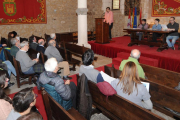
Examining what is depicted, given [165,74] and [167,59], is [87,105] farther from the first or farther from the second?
[167,59]

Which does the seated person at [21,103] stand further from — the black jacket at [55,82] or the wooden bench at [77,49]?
the wooden bench at [77,49]

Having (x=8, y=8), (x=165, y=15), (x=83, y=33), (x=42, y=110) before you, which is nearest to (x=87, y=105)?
(x=42, y=110)

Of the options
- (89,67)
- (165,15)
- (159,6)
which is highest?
(159,6)

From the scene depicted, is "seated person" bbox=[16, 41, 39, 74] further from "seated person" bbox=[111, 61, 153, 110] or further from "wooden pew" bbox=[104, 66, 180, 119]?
"wooden pew" bbox=[104, 66, 180, 119]

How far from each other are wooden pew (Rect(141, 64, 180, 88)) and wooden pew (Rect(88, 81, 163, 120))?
138 cm

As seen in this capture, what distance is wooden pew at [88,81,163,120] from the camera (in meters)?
1.62

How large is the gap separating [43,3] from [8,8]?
184 centimetres

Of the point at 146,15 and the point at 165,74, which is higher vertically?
the point at 146,15

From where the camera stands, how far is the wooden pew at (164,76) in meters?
2.80

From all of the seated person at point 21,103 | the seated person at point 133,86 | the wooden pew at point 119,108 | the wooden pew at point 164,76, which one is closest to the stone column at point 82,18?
the wooden pew at point 164,76

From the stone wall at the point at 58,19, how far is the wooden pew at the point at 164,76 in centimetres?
723

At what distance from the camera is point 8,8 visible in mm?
7730

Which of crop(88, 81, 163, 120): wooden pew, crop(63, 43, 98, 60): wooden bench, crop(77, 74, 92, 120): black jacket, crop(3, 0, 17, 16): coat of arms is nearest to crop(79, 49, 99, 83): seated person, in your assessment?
crop(88, 81, 163, 120): wooden pew

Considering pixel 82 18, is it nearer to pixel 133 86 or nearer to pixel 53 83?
pixel 53 83
